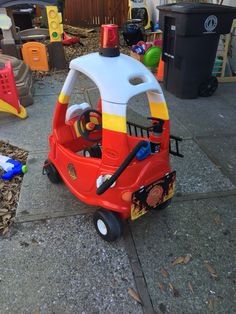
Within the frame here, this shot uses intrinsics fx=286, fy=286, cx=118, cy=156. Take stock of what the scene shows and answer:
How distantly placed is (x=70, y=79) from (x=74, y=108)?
1.31ft

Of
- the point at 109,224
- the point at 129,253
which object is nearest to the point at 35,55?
the point at 109,224

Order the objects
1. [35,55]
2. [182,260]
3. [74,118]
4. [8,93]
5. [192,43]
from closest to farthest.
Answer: [182,260] < [74,118] < [8,93] < [192,43] < [35,55]

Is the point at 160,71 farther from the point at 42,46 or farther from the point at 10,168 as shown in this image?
the point at 10,168

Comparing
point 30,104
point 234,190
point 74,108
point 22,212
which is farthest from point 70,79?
point 30,104

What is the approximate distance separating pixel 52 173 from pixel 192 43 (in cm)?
281

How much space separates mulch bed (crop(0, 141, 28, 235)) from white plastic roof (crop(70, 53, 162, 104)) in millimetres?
1222

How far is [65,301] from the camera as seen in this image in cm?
159

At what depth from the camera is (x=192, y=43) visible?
3973mm

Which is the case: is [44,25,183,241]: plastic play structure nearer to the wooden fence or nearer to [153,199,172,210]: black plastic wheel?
[153,199,172,210]: black plastic wheel

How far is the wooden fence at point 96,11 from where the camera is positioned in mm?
11453

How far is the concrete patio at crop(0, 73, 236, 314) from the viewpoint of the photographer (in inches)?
62.7

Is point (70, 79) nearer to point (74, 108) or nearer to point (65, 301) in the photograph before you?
point (74, 108)

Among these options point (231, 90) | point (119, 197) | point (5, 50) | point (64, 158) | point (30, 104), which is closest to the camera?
point (119, 197)

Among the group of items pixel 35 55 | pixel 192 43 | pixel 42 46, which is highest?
pixel 192 43
